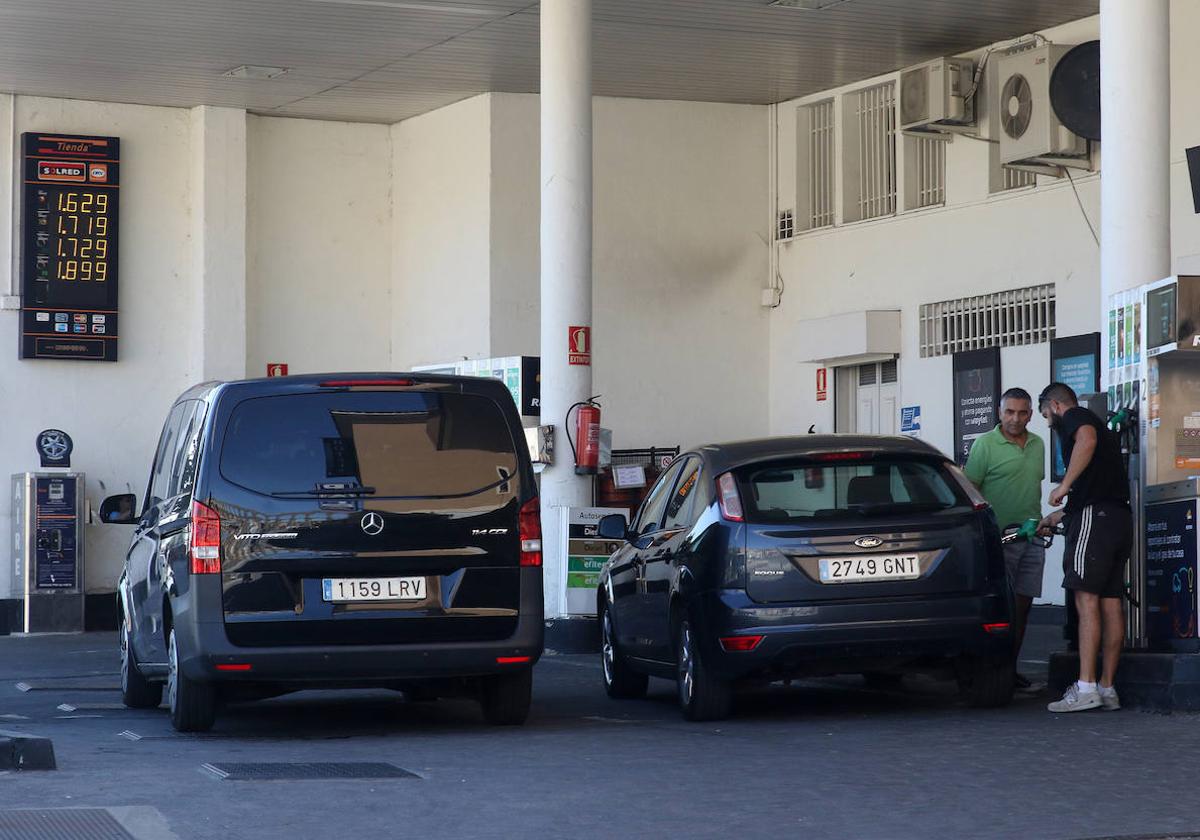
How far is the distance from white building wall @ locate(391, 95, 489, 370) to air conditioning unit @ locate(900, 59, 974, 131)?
15.1 feet

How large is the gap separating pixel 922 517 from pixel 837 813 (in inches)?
→ 128

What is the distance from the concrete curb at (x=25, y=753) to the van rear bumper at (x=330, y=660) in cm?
127

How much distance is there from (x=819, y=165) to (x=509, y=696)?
13.2 m

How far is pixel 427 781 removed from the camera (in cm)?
781

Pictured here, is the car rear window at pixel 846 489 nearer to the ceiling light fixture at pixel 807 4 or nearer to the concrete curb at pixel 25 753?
the concrete curb at pixel 25 753

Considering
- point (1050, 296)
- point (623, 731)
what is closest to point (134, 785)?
Answer: point (623, 731)

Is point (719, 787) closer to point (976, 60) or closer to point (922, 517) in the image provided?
point (922, 517)

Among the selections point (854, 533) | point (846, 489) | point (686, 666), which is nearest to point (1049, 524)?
point (846, 489)

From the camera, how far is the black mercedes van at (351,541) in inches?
366

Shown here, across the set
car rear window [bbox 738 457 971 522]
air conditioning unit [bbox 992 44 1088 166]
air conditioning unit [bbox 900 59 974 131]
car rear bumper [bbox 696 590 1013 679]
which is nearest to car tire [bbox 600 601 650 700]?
car rear bumper [bbox 696 590 1013 679]

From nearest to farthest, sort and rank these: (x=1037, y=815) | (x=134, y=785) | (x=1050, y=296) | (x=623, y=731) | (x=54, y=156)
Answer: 1. (x=1037, y=815)
2. (x=134, y=785)
3. (x=623, y=731)
4. (x=1050, y=296)
5. (x=54, y=156)

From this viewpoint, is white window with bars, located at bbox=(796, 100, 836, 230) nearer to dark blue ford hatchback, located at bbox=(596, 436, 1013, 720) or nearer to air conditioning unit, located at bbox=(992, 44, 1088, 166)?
air conditioning unit, located at bbox=(992, 44, 1088, 166)

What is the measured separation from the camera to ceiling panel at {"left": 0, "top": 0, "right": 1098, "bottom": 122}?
59.6ft

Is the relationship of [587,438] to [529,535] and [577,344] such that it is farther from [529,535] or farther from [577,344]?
[529,535]
